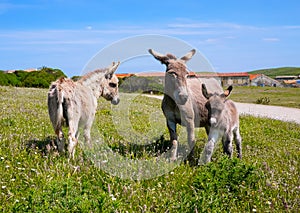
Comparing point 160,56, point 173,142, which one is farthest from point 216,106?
point 160,56

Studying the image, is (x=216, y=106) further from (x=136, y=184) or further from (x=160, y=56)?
(x=136, y=184)

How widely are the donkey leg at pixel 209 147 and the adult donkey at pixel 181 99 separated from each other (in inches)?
29.3

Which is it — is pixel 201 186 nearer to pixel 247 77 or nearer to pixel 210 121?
pixel 210 121

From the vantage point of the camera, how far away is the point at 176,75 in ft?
27.8

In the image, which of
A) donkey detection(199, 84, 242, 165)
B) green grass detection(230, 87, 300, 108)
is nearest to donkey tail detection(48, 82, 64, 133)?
donkey detection(199, 84, 242, 165)

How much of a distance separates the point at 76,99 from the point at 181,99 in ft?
8.69

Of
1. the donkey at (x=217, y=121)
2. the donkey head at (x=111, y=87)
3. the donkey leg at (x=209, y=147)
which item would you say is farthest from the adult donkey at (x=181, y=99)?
the donkey head at (x=111, y=87)

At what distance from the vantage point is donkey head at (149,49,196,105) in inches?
334

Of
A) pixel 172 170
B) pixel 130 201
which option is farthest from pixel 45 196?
pixel 172 170

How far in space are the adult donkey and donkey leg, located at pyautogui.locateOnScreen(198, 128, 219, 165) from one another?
74 centimetres

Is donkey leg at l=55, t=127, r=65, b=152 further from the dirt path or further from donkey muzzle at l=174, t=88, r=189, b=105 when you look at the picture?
the dirt path

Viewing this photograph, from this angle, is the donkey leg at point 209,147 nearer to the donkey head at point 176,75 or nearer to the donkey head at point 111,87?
the donkey head at point 176,75

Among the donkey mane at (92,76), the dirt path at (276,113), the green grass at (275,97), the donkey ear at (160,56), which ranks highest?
the donkey ear at (160,56)

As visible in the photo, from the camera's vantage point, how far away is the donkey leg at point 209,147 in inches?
338
